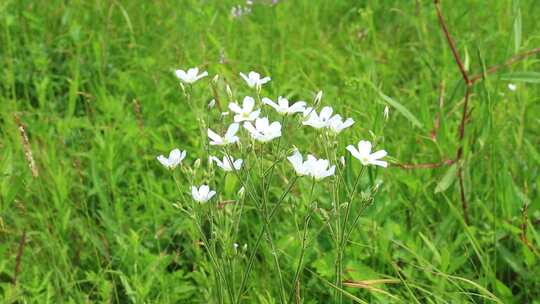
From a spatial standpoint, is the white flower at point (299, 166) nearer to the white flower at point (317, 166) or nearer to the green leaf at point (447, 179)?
the white flower at point (317, 166)

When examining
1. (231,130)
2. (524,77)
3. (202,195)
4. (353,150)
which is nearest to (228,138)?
(231,130)

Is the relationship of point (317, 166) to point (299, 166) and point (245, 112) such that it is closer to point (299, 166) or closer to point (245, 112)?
point (299, 166)

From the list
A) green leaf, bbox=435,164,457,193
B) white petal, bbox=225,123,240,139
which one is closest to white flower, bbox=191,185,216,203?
white petal, bbox=225,123,240,139

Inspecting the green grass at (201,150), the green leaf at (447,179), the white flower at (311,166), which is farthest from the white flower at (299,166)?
the green leaf at (447,179)

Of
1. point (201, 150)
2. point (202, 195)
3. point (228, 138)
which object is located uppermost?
point (228, 138)

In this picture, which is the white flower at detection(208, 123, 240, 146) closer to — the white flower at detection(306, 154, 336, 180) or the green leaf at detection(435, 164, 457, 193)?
the white flower at detection(306, 154, 336, 180)

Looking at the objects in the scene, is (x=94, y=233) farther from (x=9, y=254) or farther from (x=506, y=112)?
(x=506, y=112)
